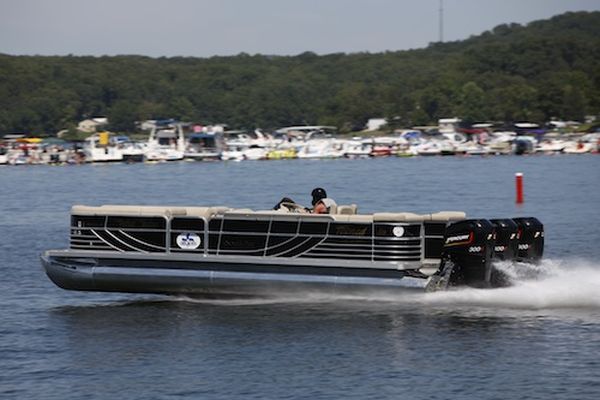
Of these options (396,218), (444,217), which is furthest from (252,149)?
(396,218)

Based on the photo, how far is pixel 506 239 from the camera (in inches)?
790

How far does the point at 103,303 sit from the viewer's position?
866 inches

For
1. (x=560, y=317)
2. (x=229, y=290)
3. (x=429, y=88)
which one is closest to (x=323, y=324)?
(x=229, y=290)

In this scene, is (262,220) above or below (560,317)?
above

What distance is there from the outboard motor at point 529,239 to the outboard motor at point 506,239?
15cm

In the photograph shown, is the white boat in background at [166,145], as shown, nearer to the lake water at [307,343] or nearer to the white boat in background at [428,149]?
the white boat in background at [428,149]

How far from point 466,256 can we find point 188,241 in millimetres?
4244

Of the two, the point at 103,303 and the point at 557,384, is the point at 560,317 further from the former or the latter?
the point at 103,303

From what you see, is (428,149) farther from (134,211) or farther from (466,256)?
(466,256)

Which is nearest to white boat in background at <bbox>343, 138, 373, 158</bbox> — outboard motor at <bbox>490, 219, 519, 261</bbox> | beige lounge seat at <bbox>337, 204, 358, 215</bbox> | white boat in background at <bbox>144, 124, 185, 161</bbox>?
white boat in background at <bbox>144, 124, 185, 161</bbox>

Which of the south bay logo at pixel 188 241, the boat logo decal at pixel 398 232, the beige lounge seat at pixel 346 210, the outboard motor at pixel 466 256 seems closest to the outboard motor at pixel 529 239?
the outboard motor at pixel 466 256

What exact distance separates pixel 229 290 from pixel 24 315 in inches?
126

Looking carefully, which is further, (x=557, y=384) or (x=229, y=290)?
(x=229, y=290)

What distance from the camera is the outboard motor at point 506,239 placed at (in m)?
19.9
